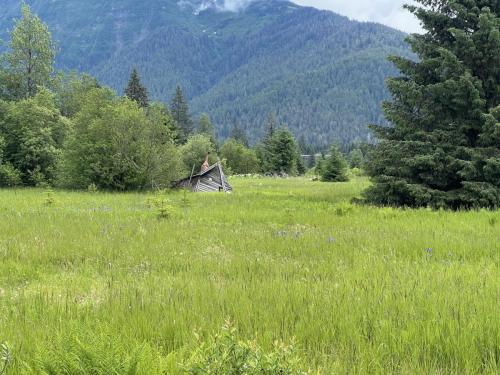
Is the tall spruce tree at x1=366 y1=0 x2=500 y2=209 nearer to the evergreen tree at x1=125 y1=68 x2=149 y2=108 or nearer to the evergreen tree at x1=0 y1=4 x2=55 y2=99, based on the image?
the evergreen tree at x1=0 y1=4 x2=55 y2=99

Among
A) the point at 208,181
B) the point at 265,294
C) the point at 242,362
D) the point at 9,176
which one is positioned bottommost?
the point at 265,294

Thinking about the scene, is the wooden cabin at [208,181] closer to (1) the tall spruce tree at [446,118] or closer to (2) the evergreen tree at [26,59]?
(1) the tall spruce tree at [446,118]

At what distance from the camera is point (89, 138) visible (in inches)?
992

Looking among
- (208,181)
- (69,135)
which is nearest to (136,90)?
(208,181)

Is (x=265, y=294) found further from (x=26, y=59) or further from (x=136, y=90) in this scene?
(x=136, y=90)

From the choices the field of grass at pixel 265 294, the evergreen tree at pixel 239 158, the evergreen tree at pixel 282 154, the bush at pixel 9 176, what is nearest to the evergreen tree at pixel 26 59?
the bush at pixel 9 176

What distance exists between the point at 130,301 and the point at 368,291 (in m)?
2.22

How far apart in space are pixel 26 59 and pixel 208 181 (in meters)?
28.2

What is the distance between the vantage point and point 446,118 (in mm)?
13984

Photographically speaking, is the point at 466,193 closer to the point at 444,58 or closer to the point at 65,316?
the point at 444,58

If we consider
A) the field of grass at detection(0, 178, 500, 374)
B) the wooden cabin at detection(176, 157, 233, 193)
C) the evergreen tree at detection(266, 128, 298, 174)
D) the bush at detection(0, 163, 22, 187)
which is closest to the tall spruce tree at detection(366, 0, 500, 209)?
the field of grass at detection(0, 178, 500, 374)

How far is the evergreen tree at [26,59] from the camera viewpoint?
4266 centimetres

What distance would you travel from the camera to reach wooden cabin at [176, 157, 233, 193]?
3128cm

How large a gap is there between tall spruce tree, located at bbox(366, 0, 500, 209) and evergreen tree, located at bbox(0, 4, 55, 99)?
40567mm
